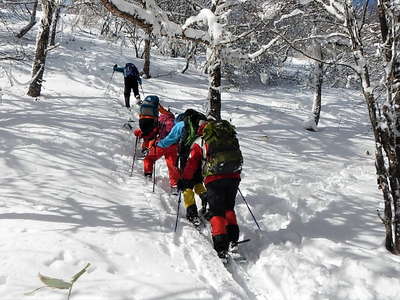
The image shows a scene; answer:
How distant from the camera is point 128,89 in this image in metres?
12.8

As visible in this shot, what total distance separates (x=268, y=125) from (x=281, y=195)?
6849mm

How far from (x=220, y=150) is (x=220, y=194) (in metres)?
0.59

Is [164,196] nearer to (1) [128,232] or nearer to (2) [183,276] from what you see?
(1) [128,232]

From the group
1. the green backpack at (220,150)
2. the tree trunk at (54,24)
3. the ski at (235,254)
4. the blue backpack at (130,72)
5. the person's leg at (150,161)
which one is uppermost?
the tree trunk at (54,24)

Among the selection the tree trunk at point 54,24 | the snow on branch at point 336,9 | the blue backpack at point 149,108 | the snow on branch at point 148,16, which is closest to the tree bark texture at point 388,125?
the snow on branch at point 336,9

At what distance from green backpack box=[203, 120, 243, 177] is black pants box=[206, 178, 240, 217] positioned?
0.14 metres

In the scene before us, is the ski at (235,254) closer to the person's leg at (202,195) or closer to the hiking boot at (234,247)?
Answer: the hiking boot at (234,247)

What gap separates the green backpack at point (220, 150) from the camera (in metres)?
5.07

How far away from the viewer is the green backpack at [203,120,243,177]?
507 centimetres

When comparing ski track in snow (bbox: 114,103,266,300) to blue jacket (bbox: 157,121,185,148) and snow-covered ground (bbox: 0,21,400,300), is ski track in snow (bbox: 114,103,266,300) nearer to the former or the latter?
snow-covered ground (bbox: 0,21,400,300)

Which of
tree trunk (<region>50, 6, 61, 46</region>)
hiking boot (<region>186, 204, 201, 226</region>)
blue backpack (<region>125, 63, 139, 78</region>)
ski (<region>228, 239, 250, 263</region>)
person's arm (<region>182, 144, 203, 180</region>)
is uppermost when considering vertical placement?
tree trunk (<region>50, 6, 61, 46</region>)

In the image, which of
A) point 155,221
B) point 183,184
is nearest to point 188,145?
point 183,184

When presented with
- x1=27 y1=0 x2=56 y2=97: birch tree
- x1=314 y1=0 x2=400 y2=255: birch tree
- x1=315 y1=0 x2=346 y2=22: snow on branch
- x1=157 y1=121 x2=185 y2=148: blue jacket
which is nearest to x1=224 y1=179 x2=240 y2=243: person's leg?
x1=157 y1=121 x2=185 y2=148: blue jacket

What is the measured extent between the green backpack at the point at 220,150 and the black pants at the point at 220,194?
14 centimetres
